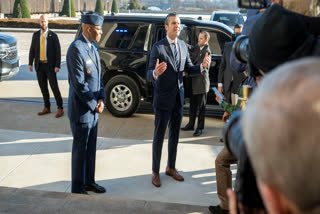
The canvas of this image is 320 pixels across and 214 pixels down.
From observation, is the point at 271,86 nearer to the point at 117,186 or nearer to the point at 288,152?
the point at 288,152

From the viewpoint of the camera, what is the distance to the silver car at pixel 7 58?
9688mm

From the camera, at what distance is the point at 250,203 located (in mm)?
1121

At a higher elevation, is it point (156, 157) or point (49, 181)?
point (156, 157)

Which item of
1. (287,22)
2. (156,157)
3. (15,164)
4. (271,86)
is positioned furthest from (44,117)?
(271,86)

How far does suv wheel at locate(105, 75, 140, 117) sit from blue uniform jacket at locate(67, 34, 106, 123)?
3.38 metres

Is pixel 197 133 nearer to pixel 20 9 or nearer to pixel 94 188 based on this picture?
pixel 94 188

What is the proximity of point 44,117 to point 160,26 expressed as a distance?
2599 millimetres

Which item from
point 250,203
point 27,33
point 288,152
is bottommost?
point 27,33

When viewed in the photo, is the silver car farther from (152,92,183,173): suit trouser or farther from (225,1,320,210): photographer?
(225,1,320,210): photographer

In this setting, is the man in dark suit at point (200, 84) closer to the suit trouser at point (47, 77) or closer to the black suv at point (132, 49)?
the black suv at point (132, 49)

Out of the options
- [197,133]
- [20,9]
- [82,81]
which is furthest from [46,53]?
[20,9]

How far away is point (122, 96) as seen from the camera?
778 cm

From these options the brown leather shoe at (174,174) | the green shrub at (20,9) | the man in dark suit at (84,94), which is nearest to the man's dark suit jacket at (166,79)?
the man in dark suit at (84,94)

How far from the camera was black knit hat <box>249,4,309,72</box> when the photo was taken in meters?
1.32
